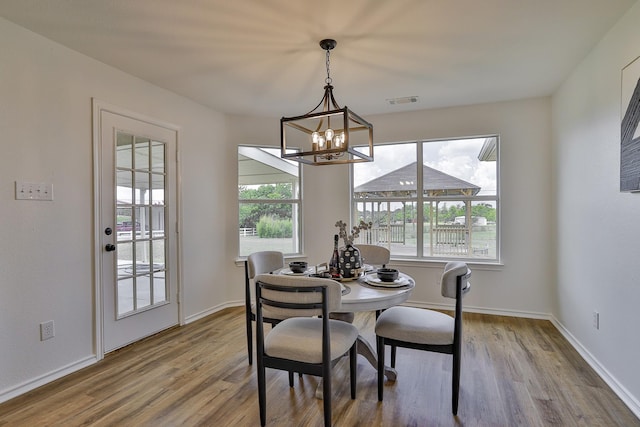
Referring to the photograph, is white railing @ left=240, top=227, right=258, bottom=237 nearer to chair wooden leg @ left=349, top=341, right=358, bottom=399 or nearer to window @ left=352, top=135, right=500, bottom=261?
window @ left=352, top=135, right=500, bottom=261

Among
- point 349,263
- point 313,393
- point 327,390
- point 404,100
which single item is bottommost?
point 313,393

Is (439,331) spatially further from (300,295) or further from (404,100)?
(404,100)

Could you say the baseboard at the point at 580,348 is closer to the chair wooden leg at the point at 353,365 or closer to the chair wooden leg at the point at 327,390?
the chair wooden leg at the point at 353,365

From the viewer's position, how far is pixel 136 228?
10.1ft

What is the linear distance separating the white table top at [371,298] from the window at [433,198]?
2071 millimetres

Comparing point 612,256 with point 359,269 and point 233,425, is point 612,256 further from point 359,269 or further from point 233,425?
point 233,425

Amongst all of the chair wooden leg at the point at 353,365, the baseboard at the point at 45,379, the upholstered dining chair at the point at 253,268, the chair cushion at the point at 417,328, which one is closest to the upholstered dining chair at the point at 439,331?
the chair cushion at the point at 417,328

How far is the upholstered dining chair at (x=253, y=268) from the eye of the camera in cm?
261

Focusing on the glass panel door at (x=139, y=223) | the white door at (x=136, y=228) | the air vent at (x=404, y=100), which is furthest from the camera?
the air vent at (x=404, y=100)

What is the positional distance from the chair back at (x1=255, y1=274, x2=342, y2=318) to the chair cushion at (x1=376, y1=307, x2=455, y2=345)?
1.64ft

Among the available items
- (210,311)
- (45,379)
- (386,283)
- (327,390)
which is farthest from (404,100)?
(45,379)

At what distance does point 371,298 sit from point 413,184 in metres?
2.55

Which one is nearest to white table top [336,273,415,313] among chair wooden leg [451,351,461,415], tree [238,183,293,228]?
chair wooden leg [451,351,461,415]

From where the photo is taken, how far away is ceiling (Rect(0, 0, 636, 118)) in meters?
2.01
